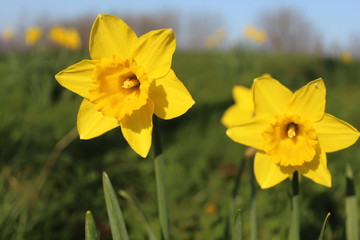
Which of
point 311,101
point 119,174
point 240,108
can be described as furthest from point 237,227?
point 119,174

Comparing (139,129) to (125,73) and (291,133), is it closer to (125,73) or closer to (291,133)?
(125,73)

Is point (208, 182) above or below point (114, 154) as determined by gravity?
below

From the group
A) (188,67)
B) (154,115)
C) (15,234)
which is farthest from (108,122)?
(188,67)

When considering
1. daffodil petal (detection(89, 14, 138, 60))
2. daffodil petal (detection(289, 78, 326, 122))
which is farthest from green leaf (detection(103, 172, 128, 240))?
daffodil petal (detection(289, 78, 326, 122))

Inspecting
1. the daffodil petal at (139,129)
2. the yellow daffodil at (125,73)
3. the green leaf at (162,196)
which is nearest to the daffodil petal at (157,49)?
the yellow daffodil at (125,73)

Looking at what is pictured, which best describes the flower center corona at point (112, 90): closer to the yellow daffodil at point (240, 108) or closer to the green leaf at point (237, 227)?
the green leaf at point (237, 227)

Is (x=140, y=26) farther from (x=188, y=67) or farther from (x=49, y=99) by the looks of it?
(x=49, y=99)
